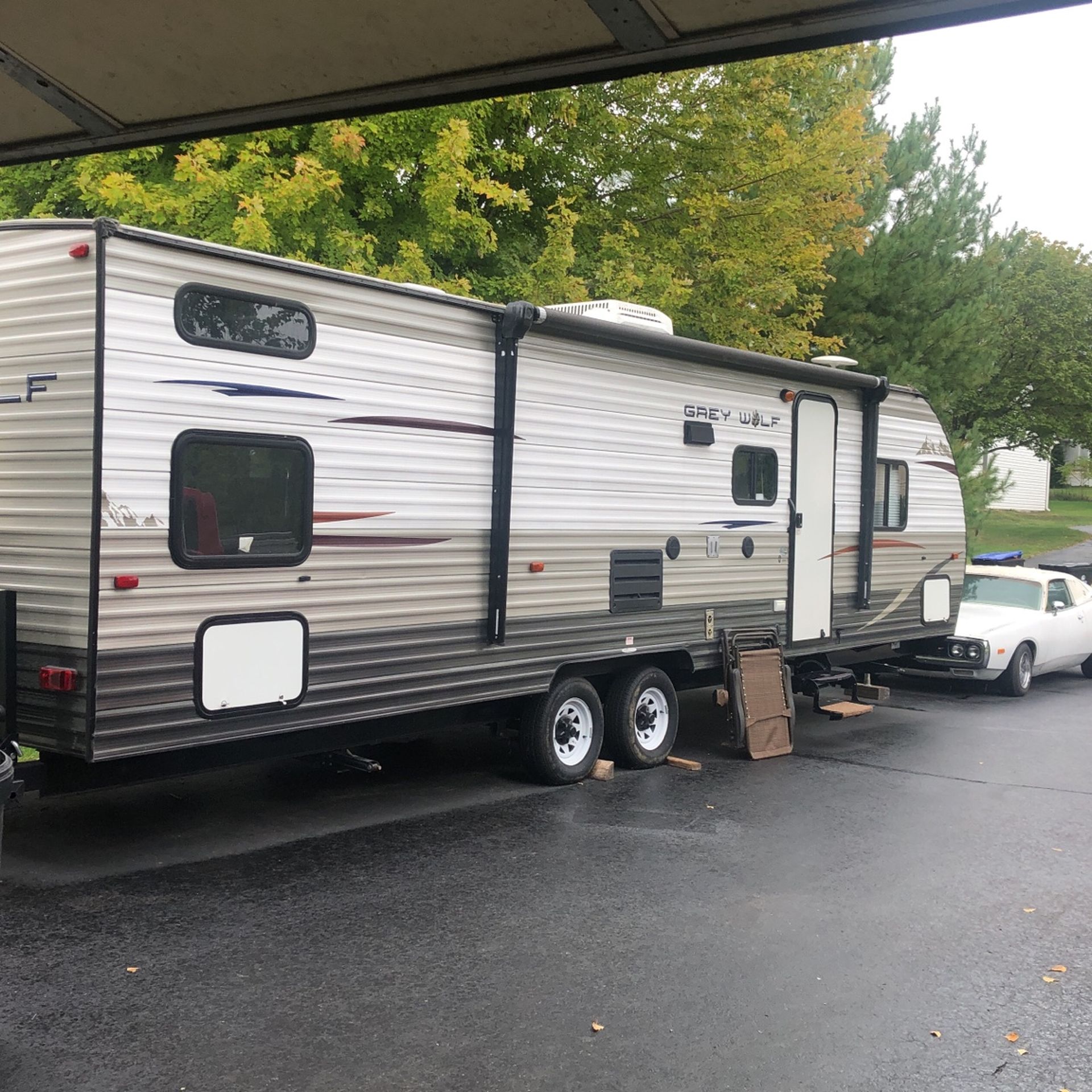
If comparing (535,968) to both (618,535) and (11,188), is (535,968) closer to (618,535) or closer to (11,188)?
(618,535)

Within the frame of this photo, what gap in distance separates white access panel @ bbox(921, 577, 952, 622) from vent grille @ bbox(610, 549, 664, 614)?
4.19 meters

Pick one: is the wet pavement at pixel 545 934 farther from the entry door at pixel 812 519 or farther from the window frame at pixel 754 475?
the window frame at pixel 754 475

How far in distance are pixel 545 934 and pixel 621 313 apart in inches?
189

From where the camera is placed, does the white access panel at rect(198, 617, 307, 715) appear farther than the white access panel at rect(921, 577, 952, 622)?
No

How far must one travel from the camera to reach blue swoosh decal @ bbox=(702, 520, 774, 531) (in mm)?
9305

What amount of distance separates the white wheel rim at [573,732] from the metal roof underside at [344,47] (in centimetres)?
483

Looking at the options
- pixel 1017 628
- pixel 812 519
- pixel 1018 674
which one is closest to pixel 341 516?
pixel 812 519

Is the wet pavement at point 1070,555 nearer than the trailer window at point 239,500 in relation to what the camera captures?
No

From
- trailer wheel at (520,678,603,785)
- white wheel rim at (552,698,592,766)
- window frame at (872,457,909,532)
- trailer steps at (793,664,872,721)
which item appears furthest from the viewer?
window frame at (872,457,909,532)

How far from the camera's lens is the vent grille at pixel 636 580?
8.52 m

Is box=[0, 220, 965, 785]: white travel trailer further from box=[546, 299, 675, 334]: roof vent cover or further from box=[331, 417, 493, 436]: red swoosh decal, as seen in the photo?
box=[546, 299, 675, 334]: roof vent cover

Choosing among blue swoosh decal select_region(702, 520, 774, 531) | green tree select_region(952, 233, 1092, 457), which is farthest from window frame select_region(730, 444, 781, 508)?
green tree select_region(952, 233, 1092, 457)

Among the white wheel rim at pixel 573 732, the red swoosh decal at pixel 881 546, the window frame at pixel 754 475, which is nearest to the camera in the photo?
the white wheel rim at pixel 573 732

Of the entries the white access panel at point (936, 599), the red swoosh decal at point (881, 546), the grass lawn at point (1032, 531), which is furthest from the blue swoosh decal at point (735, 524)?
the grass lawn at point (1032, 531)
